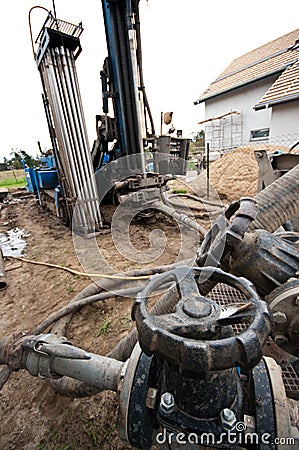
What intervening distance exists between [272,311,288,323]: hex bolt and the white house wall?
43.7 feet

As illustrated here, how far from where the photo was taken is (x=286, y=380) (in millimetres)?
1029

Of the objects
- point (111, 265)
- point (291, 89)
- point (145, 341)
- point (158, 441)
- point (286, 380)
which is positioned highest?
point (291, 89)

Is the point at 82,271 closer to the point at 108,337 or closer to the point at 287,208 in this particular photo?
the point at 108,337

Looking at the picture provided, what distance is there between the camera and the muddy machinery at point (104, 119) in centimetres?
423

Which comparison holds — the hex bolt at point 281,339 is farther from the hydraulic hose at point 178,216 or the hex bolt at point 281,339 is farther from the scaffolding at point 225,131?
the scaffolding at point 225,131

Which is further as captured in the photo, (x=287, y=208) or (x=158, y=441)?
(x=287, y=208)

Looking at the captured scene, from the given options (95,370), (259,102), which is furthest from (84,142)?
(259,102)

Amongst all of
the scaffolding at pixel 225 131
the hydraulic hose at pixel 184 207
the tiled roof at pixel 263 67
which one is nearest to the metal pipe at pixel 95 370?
the hydraulic hose at pixel 184 207

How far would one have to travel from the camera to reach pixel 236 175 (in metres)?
8.06

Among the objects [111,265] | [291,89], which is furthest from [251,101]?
[111,265]

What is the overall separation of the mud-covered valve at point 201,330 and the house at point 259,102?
9068 millimetres

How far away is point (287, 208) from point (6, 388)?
2.40 meters

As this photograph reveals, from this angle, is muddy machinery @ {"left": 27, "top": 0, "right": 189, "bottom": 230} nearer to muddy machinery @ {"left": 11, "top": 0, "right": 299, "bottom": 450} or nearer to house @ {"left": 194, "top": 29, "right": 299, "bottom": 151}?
muddy machinery @ {"left": 11, "top": 0, "right": 299, "bottom": 450}

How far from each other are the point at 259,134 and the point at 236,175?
6.64 meters
